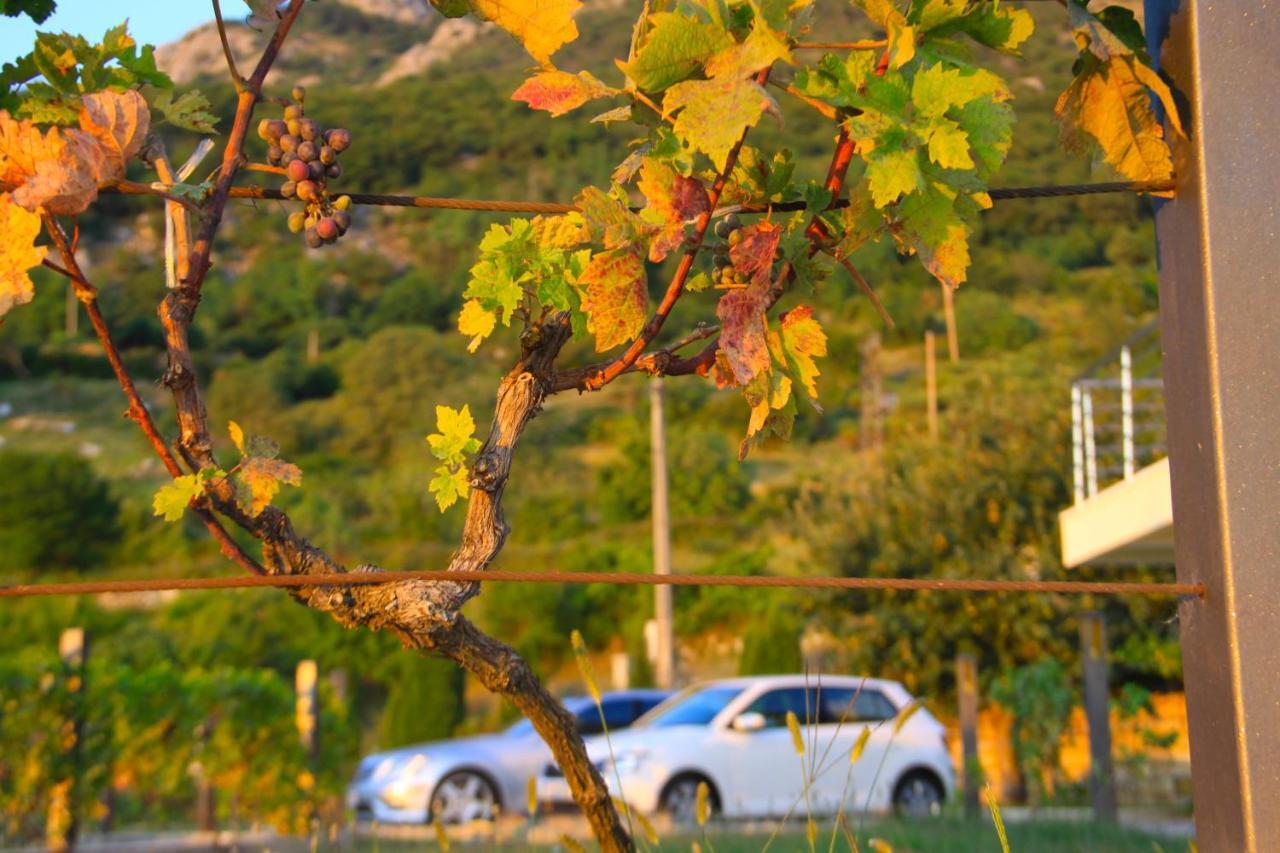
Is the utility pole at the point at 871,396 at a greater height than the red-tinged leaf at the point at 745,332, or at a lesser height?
greater

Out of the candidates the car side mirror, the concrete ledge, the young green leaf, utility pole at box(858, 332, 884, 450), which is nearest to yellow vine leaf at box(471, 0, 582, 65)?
the young green leaf

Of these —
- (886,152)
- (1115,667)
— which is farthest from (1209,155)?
(1115,667)

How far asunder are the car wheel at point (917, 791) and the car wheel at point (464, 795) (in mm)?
3793

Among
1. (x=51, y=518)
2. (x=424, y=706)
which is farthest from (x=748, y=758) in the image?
(x=51, y=518)

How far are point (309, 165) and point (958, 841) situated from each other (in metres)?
5.06

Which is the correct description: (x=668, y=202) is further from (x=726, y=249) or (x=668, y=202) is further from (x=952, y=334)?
(x=952, y=334)

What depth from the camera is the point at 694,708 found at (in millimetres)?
12812

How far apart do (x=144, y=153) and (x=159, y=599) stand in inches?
1206

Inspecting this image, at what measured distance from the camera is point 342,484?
36719mm

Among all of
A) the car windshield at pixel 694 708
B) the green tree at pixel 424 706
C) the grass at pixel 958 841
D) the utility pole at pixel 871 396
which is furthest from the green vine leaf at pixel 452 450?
the utility pole at pixel 871 396

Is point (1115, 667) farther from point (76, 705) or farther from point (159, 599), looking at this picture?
point (159, 599)

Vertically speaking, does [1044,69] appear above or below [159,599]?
above

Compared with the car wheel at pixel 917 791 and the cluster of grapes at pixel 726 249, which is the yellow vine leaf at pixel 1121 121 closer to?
the cluster of grapes at pixel 726 249

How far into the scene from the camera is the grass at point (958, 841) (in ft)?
16.3
